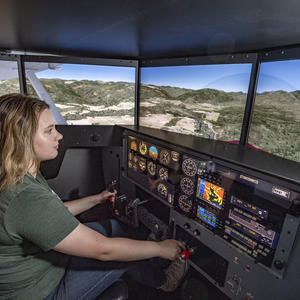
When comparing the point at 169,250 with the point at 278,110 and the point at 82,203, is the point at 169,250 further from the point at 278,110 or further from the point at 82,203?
the point at 278,110

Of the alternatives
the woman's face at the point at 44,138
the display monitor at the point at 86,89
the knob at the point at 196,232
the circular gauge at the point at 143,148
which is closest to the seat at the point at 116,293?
the knob at the point at 196,232

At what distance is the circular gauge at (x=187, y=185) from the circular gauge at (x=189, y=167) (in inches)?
1.8

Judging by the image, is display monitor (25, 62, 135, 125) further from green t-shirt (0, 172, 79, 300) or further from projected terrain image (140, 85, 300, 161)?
green t-shirt (0, 172, 79, 300)

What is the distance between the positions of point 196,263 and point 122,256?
0.61 metres

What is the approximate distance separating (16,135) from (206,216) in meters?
0.98

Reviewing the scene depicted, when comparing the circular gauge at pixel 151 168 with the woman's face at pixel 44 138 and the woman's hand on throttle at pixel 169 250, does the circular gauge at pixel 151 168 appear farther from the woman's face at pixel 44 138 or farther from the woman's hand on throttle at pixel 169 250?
the woman's face at pixel 44 138

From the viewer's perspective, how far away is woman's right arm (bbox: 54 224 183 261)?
30.1 inches

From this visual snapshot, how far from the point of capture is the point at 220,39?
1.09 m

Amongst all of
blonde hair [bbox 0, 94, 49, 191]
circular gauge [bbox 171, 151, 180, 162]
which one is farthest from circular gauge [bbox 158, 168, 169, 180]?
blonde hair [bbox 0, 94, 49, 191]

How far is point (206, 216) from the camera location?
46.8 inches

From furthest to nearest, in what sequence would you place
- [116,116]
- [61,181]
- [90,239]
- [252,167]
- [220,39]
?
1. [61,181]
2. [116,116]
3. [220,39]
4. [252,167]
5. [90,239]

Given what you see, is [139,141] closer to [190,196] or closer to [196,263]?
[190,196]

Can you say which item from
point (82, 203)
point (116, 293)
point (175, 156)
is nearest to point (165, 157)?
point (175, 156)

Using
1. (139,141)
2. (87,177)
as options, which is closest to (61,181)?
(87,177)
